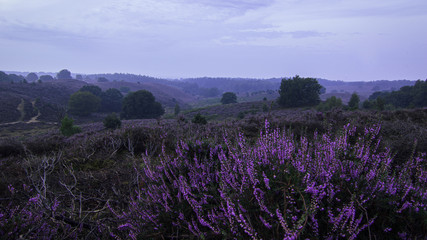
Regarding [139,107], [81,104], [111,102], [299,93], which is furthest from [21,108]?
[299,93]

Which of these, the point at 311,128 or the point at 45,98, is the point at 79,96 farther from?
the point at 311,128

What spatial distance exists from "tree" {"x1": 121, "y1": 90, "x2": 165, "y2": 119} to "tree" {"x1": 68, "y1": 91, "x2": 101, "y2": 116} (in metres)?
15.6

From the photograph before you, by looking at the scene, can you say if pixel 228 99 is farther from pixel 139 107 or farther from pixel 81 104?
pixel 81 104

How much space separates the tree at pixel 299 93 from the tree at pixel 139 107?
36062 millimetres

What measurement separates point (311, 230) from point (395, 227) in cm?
65

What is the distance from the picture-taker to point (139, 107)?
224 ft

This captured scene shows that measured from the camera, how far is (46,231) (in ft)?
7.42

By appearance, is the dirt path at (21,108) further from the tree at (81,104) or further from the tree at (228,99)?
the tree at (228,99)

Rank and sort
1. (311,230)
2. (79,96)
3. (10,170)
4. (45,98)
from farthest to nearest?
1. (45,98)
2. (79,96)
3. (10,170)
4. (311,230)

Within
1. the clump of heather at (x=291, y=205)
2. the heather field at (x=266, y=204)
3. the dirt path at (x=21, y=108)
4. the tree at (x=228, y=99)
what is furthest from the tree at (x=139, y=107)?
the clump of heather at (x=291, y=205)

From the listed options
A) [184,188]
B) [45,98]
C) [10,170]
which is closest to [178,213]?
[184,188]

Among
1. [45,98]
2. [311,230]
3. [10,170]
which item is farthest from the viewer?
[45,98]

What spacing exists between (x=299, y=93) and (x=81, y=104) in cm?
6473

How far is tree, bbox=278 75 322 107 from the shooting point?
67.6 m
